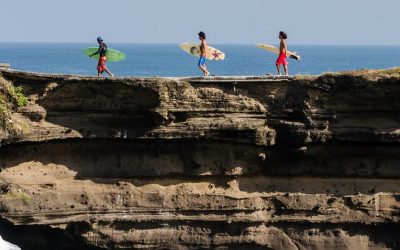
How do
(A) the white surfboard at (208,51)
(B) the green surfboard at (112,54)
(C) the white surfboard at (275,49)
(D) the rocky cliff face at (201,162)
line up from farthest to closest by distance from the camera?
(A) the white surfboard at (208,51), (B) the green surfboard at (112,54), (C) the white surfboard at (275,49), (D) the rocky cliff face at (201,162)

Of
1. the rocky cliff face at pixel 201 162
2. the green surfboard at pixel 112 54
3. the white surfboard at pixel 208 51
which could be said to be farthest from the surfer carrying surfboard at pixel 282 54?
the green surfboard at pixel 112 54

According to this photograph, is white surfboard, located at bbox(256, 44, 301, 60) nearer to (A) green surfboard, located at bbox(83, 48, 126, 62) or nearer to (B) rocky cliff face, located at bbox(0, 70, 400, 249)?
(B) rocky cliff face, located at bbox(0, 70, 400, 249)

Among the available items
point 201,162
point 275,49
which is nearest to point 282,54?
point 275,49

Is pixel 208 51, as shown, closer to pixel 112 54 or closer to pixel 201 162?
pixel 112 54

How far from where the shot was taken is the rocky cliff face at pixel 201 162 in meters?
21.5

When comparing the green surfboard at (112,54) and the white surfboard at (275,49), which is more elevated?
the white surfboard at (275,49)

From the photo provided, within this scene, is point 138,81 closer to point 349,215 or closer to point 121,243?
point 121,243

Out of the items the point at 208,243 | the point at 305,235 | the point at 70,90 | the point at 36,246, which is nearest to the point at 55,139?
the point at 70,90

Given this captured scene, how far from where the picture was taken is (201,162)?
22.0 meters

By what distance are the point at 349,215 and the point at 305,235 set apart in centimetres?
123

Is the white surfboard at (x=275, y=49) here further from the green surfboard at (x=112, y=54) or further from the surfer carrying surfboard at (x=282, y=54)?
the green surfboard at (x=112, y=54)

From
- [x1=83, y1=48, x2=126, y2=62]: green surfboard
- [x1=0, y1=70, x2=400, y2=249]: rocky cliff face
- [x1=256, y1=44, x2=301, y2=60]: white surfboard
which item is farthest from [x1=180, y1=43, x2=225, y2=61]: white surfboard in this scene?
[x1=0, y1=70, x2=400, y2=249]: rocky cliff face

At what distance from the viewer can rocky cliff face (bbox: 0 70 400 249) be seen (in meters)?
21.5

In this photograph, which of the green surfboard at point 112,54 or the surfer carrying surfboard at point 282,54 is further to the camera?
the green surfboard at point 112,54
